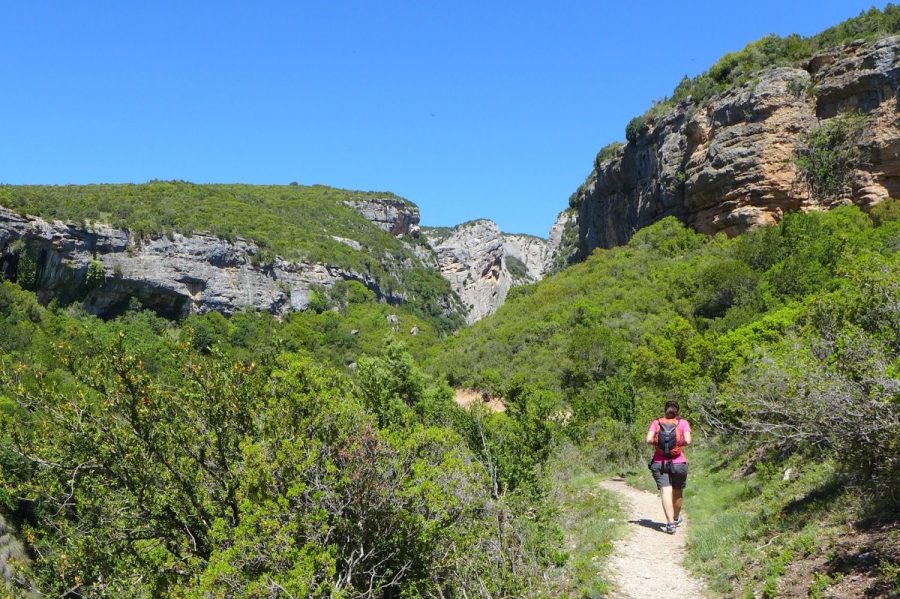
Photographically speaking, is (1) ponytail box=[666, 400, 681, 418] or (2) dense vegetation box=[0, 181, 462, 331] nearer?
(1) ponytail box=[666, 400, 681, 418]

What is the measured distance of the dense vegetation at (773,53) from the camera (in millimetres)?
37875

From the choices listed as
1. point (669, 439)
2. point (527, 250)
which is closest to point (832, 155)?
point (669, 439)

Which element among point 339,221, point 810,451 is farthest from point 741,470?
point 339,221

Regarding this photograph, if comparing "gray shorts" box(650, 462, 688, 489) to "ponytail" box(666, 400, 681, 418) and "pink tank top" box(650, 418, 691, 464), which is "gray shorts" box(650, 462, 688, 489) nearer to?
"pink tank top" box(650, 418, 691, 464)

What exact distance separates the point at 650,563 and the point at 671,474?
4.00 feet

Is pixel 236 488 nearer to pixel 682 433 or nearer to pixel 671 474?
pixel 671 474

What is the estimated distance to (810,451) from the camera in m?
9.18

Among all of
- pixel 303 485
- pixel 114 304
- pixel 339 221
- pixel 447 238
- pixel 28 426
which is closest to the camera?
pixel 303 485

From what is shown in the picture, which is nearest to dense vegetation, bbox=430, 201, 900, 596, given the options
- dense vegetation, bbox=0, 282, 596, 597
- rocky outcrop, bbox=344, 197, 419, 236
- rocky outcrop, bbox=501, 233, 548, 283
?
dense vegetation, bbox=0, 282, 596, 597

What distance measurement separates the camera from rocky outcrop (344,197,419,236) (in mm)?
120188

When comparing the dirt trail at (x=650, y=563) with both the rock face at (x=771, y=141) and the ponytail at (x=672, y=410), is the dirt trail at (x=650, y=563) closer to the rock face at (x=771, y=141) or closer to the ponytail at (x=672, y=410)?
the ponytail at (x=672, y=410)

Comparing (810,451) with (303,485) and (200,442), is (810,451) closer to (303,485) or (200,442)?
(303,485)

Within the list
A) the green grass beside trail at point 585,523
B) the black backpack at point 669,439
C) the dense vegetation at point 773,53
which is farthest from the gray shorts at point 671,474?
the dense vegetation at point 773,53

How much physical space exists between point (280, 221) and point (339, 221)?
17825 mm
